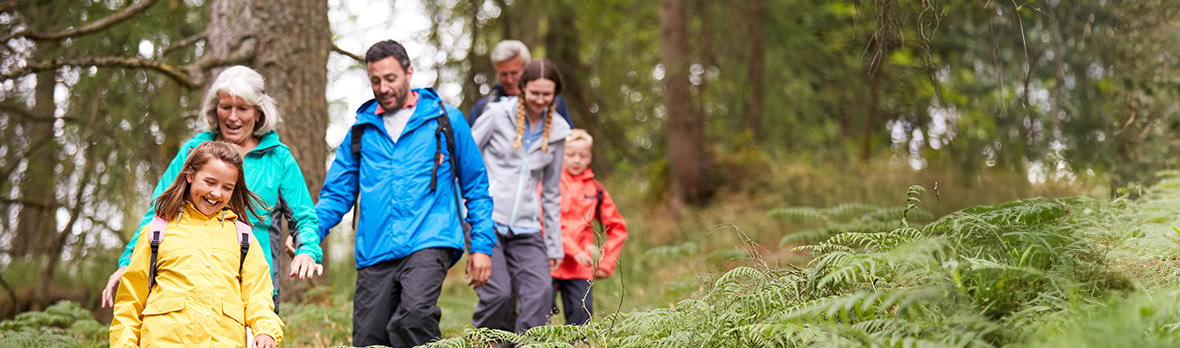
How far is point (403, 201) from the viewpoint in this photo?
459 centimetres

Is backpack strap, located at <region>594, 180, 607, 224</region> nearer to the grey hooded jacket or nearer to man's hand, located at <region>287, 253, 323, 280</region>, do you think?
the grey hooded jacket

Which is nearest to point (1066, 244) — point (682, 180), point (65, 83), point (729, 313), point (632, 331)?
point (729, 313)

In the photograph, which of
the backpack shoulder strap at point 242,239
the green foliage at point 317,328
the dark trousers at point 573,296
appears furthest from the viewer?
the dark trousers at point 573,296

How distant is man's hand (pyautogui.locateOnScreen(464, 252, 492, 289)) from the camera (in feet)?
15.7

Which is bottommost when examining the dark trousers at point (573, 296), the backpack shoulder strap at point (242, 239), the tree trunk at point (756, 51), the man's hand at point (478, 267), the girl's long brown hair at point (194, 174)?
the dark trousers at point (573, 296)

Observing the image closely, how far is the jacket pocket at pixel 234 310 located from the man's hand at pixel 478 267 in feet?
4.52

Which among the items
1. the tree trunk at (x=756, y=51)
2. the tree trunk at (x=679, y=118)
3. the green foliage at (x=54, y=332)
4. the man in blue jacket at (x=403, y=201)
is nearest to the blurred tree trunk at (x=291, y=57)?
the green foliage at (x=54, y=332)

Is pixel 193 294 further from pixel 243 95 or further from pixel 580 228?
pixel 580 228

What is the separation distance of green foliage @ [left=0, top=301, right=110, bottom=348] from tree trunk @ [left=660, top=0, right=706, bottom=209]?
9.36m

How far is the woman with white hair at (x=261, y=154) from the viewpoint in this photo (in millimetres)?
4180

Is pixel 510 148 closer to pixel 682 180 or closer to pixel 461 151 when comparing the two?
pixel 461 151

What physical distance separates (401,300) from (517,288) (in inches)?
41.4

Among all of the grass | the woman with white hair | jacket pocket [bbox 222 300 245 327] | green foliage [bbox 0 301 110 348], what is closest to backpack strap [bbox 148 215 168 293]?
jacket pocket [bbox 222 300 245 327]

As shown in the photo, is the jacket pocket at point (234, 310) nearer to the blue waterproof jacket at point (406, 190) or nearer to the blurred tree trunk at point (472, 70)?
the blue waterproof jacket at point (406, 190)
